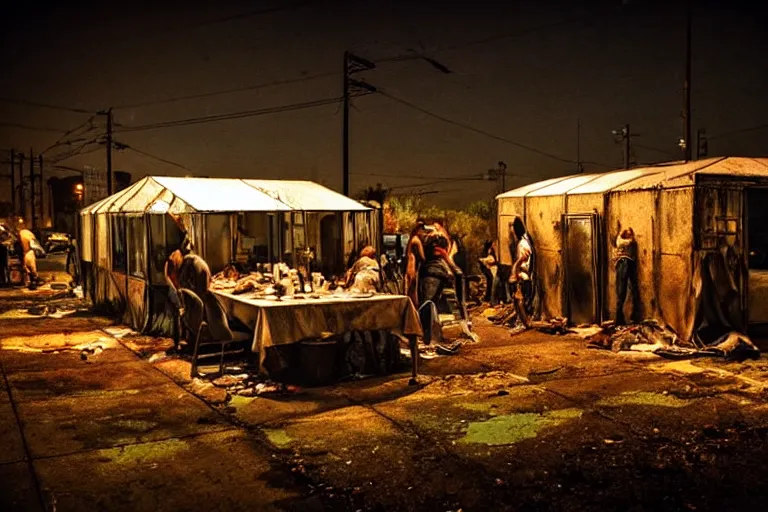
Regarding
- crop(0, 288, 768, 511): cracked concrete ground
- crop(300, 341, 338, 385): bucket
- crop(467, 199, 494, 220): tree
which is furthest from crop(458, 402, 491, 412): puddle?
crop(467, 199, 494, 220): tree

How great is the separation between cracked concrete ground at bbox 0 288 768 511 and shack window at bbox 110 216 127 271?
4.91 meters

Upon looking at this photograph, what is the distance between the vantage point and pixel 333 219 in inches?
542

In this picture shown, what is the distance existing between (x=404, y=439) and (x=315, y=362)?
7.51 feet

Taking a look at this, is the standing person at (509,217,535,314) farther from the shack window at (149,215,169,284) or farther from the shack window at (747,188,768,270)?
the shack window at (747,188,768,270)

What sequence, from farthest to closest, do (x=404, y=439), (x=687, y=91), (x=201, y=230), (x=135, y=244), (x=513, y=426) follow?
1. (x=687, y=91)
2. (x=135, y=244)
3. (x=201, y=230)
4. (x=513, y=426)
5. (x=404, y=439)

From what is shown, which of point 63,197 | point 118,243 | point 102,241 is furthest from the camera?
point 63,197

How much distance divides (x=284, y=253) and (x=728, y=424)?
873 centimetres

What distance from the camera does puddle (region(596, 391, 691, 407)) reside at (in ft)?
23.3

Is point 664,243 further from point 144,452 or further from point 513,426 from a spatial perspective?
point 144,452

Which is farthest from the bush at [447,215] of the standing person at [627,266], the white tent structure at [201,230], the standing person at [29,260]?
the standing person at [627,266]

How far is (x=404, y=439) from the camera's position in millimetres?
6070

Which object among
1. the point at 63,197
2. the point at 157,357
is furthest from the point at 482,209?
the point at 63,197

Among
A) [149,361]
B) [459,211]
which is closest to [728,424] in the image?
[149,361]

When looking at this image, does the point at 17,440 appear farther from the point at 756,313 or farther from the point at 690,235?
the point at 756,313
